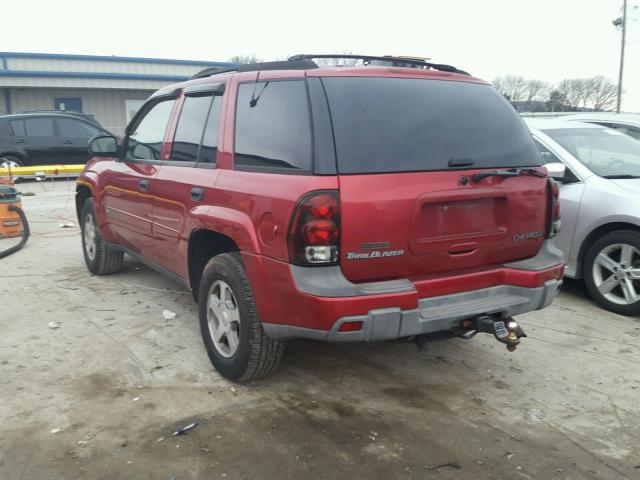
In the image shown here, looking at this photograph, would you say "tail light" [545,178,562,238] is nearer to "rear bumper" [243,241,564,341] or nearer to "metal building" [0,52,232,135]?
"rear bumper" [243,241,564,341]

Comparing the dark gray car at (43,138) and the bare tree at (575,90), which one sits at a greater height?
the bare tree at (575,90)

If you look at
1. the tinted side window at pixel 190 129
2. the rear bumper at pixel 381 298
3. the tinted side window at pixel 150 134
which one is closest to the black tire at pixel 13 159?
the tinted side window at pixel 150 134

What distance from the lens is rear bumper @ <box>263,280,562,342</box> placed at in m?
2.91

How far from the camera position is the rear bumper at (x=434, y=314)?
2908 mm

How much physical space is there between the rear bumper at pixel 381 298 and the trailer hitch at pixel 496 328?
6 cm

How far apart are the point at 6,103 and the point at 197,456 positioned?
27.4 meters

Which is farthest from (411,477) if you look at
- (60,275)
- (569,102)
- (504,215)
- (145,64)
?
(569,102)

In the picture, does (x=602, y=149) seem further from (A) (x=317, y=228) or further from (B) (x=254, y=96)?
(A) (x=317, y=228)

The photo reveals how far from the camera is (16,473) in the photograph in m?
2.76

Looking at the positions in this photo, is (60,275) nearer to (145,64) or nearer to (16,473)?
(16,473)

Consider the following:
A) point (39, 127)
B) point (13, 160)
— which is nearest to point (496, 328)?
point (13, 160)

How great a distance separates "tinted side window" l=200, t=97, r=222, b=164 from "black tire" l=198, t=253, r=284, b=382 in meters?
0.71

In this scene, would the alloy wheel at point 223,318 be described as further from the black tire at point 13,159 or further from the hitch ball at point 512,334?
the black tire at point 13,159

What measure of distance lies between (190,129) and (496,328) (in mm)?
2512
